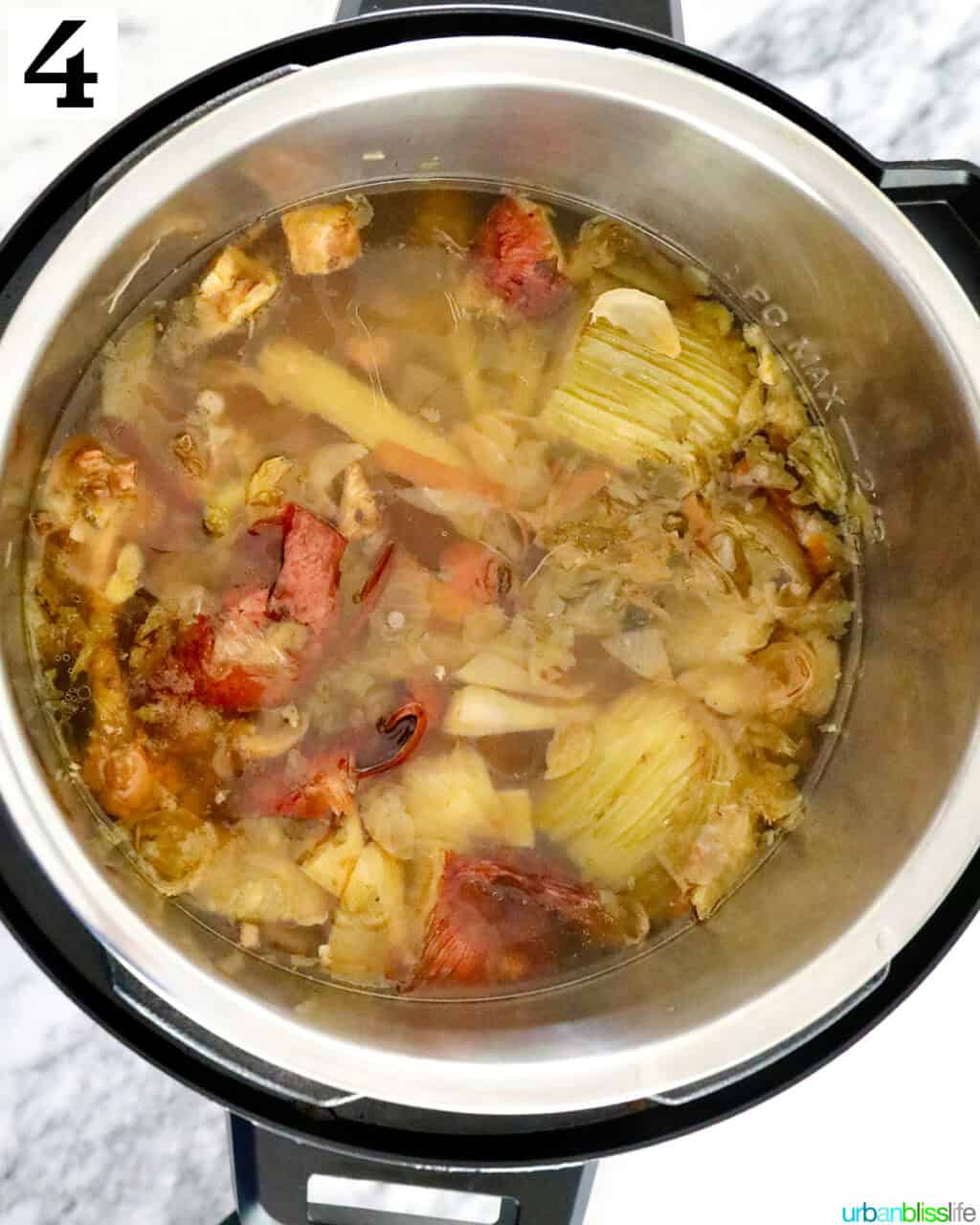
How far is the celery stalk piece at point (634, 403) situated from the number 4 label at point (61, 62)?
2.07 feet

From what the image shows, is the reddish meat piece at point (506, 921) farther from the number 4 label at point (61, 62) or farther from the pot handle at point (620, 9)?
the number 4 label at point (61, 62)

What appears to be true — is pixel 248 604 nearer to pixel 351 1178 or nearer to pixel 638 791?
pixel 638 791

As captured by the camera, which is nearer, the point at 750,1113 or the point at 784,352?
the point at 784,352

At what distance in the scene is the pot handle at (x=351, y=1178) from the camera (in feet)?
3.25

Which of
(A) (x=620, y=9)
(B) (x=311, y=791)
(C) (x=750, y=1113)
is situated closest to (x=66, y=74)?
(A) (x=620, y=9)

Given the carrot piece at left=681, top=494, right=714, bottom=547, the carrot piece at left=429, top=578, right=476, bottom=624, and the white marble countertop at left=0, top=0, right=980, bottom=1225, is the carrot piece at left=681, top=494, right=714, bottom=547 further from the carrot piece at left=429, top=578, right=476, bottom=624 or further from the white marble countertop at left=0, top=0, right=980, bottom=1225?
the white marble countertop at left=0, top=0, right=980, bottom=1225

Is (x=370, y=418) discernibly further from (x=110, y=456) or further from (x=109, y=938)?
(x=109, y=938)

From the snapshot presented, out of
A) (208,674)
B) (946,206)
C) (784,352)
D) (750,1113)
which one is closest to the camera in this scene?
(946,206)

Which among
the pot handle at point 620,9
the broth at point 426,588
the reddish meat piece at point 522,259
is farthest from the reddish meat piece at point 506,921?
the pot handle at point 620,9

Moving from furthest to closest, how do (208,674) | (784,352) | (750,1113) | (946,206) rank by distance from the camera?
(750,1113) → (784,352) → (208,674) → (946,206)

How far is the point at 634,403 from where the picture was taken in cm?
105

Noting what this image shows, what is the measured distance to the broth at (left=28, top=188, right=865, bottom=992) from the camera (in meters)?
1.03

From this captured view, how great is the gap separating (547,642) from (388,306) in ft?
1.23

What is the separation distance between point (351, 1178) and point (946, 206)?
102cm
